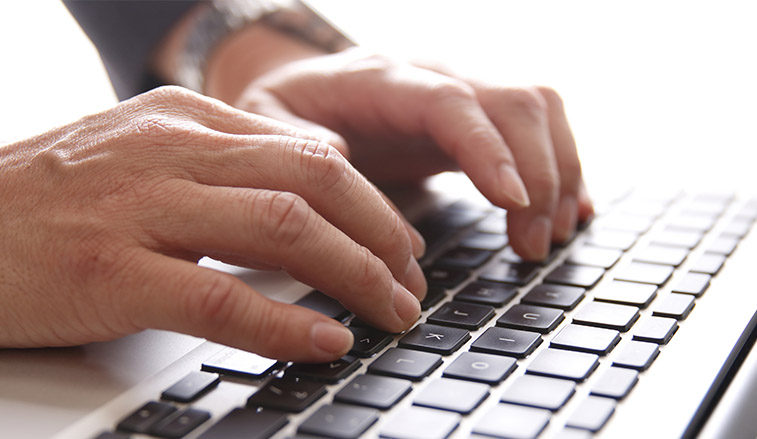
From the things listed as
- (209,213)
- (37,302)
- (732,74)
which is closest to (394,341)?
A: (209,213)

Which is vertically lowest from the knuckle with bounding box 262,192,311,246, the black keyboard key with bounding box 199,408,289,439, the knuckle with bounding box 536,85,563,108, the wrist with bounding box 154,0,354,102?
the black keyboard key with bounding box 199,408,289,439

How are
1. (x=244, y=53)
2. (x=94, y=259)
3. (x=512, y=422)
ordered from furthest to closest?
(x=244, y=53)
(x=94, y=259)
(x=512, y=422)

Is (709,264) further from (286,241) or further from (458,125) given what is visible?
(286,241)

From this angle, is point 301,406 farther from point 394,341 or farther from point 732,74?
point 732,74

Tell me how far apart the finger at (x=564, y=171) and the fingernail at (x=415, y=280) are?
217 mm

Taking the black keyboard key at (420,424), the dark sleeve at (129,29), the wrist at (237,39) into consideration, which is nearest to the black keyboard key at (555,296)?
the black keyboard key at (420,424)

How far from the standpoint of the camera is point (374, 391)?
0.48 metres

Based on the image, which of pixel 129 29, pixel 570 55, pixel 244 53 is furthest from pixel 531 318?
pixel 570 55

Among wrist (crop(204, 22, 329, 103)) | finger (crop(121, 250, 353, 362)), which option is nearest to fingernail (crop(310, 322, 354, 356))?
finger (crop(121, 250, 353, 362))

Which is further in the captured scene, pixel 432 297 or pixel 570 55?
pixel 570 55

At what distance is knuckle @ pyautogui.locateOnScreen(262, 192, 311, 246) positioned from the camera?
1.80ft

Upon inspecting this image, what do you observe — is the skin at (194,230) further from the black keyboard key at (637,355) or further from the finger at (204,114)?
the black keyboard key at (637,355)

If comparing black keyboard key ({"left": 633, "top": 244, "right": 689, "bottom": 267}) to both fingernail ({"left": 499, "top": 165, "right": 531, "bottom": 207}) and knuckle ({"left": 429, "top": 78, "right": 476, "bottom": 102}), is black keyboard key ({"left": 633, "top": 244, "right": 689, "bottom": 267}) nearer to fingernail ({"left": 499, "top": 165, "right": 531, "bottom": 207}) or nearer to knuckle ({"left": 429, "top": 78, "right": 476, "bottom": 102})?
fingernail ({"left": 499, "top": 165, "right": 531, "bottom": 207})

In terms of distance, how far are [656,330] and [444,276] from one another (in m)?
0.21
